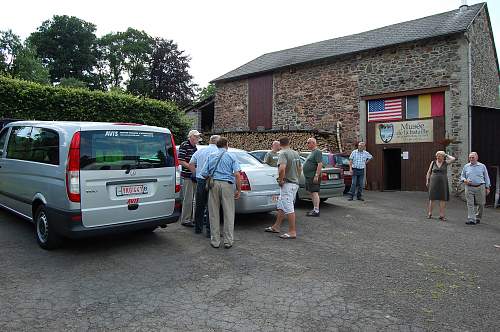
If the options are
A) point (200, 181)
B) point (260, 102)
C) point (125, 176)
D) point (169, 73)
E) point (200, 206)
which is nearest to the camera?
point (125, 176)

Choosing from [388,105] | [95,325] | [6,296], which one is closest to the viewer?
[95,325]

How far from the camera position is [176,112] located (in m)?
16.1

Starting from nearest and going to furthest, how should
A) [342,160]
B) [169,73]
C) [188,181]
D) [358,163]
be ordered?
1. [188,181]
2. [358,163]
3. [342,160]
4. [169,73]

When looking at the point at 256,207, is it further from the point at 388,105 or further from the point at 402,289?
the point at 388,105

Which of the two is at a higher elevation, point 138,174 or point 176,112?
point 176,112

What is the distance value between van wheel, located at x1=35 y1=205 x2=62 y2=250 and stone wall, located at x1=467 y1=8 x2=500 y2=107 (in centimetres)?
1524

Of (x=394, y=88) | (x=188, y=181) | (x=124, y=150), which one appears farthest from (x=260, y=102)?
(x=124, y=150)

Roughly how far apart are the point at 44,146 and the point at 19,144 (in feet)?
3.58

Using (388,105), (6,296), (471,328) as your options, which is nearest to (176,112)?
(388,105)

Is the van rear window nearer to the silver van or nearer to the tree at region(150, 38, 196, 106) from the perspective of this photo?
the silver van

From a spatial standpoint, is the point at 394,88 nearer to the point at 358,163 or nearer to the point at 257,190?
the point at 358,163

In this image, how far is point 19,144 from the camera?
577 centimetres

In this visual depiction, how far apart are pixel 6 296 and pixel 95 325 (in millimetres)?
1222

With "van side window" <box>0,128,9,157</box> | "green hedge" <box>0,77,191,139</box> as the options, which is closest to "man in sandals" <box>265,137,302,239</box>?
"van side window" <box>0,128,9,157</box>
